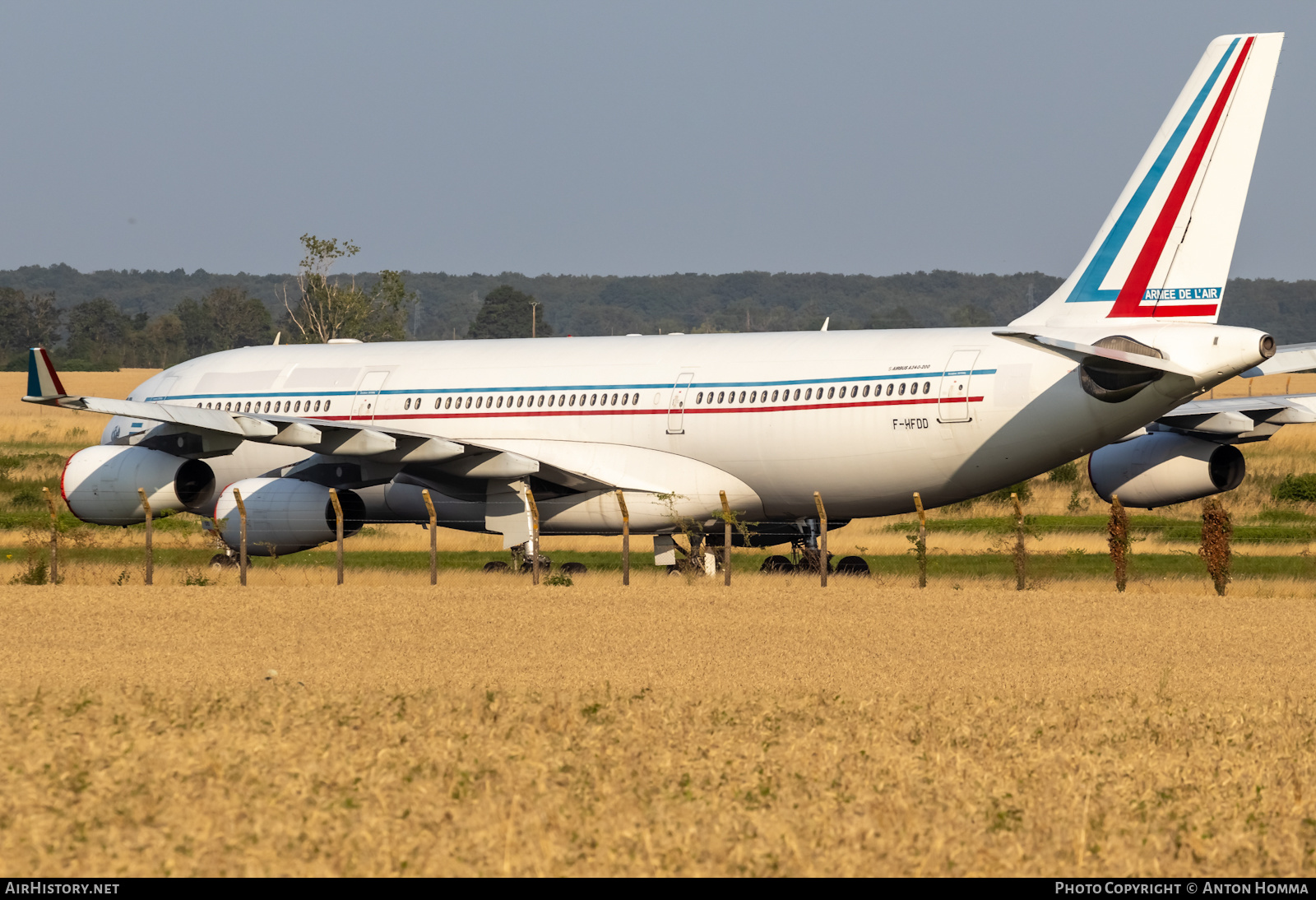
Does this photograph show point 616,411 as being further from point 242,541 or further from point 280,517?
point 242,541

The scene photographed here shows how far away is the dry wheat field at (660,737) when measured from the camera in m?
7.85

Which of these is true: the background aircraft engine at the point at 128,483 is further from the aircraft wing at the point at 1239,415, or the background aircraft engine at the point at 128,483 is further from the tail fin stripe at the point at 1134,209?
the aircraft wing at the point at 1239,415

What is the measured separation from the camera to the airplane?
19.8 meters

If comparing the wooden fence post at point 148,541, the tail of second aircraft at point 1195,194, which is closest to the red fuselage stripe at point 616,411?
the tail of second aircraft at point 1195,194

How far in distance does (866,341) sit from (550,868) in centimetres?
1603

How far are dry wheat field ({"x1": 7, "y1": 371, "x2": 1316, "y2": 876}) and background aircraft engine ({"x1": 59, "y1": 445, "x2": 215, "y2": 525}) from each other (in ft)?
19.1

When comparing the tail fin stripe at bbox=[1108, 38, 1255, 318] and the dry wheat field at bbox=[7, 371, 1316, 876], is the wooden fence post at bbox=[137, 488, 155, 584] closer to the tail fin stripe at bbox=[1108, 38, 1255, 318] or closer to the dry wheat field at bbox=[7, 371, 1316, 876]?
the dry wheat field at bbox=[7, 371, 1316, 876]

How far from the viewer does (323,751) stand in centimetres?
984

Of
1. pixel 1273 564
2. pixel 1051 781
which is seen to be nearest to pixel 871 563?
pixel 1273 564

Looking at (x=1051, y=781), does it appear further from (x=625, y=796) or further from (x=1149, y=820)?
(x=625, y=796)

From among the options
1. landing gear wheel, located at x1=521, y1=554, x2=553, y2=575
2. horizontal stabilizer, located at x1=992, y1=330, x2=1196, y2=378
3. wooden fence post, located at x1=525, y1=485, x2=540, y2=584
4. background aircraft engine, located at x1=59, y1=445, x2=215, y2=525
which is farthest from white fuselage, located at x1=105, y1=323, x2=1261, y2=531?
background aircraft engine, located at x1=59, y1=445, x2=215, y2=525

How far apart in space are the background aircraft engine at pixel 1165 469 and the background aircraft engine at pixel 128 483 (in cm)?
1503

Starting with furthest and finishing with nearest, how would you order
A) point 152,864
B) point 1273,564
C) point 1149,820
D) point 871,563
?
point 871,563 < point 1273,564 < point 1149,820 < point 152,864

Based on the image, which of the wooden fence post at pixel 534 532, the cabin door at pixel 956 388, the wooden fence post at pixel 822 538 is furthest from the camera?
the wooden fence post at pixel 534 532
